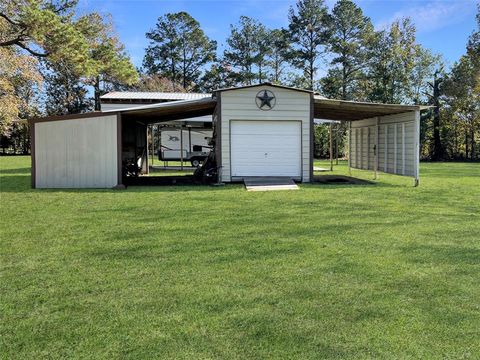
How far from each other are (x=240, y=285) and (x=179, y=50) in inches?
1562

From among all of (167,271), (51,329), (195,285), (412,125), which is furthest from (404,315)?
(412,125)

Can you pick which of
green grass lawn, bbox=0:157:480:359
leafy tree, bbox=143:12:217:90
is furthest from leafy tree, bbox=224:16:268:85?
green grass lawn, bbox=0:157:480:359

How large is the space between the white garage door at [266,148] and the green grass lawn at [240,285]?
558 cm

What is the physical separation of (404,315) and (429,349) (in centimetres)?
45

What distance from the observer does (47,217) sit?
6.66 meters

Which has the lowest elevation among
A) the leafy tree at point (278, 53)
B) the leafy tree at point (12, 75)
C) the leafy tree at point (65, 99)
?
the leafy tree at point (12, 75)

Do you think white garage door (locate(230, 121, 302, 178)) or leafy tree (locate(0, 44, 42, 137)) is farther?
leafy tree (locate(0, 44, 42, 137))

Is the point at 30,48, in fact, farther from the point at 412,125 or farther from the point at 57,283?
the point at 57,283

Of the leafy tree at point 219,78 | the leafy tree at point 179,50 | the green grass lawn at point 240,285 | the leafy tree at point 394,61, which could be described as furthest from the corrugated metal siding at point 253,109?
the leafy tree at point 179,50

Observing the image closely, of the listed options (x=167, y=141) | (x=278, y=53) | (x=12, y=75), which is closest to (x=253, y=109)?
(x=167, y=141)

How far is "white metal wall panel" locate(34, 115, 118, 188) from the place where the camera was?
447 inches

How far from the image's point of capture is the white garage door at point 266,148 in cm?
1240

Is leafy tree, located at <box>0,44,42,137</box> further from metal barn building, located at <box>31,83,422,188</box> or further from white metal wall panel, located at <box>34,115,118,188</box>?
metal barn building, located at <box>31,83,422,188</box>

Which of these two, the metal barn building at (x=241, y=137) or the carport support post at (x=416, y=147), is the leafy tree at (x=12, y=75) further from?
the carport support post at (x=416, y=147)
